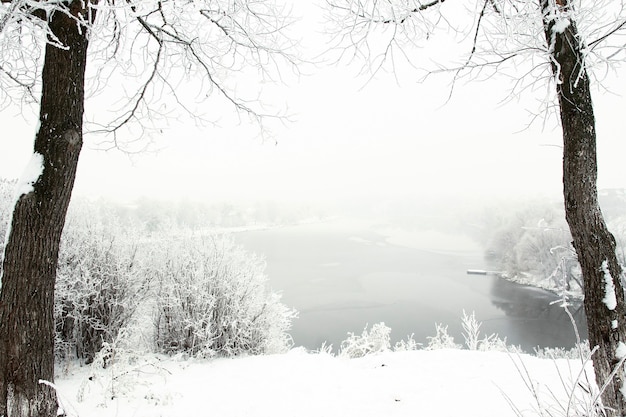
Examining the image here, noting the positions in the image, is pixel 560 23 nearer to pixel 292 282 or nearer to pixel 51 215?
pixel 51 215

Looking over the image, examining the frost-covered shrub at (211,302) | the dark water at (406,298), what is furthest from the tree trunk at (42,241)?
the dark water at (406,298)

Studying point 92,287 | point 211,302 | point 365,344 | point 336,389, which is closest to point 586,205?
point 336,389

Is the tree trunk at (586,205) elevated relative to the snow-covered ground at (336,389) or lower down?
elevated

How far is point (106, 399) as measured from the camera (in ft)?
15.8

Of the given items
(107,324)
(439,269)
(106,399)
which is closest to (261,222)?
(439,269)

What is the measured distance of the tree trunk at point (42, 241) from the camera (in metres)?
2.14

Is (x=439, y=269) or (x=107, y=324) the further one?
(x=439, y=269)

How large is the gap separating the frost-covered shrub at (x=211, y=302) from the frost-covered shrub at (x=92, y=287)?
3.50ft

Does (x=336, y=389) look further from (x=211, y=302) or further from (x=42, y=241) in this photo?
(x=211, y=302)

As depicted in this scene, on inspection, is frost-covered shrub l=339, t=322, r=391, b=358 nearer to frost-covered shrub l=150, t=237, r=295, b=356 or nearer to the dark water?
frost-covered shrub l=150, t=237, r=295, b=356

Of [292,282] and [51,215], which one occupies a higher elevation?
[51,215]

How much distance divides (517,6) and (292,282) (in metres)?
30.5

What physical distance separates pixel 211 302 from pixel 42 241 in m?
10.1

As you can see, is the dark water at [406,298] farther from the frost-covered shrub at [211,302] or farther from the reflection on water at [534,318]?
the frost-covered shrub at [211,302]
